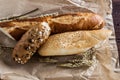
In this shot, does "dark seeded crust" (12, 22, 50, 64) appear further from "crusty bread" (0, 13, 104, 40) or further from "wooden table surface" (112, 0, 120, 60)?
"wooden table surface" (112, 0, 120, 60)

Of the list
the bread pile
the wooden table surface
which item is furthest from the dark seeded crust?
the wooden table surface

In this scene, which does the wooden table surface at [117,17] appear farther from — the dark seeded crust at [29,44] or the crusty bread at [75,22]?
the dark seeded crust at [29,44]

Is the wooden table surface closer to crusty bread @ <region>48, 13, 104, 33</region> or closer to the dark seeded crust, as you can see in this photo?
crusty bread @ <region>48, 13, 104, 33</region>

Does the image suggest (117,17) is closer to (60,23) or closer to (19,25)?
(60,23)

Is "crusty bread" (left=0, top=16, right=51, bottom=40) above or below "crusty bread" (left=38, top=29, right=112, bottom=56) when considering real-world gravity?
above

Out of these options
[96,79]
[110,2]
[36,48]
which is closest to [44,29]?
[36,48]

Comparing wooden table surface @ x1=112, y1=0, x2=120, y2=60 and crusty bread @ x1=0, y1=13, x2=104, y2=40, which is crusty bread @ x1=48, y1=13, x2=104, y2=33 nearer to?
crusty bread @ x1=0, y1=13, x2=104, y2=40

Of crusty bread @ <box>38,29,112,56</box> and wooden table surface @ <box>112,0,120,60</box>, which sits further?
wooden table surface @ <box>112,0,120,60</box>
